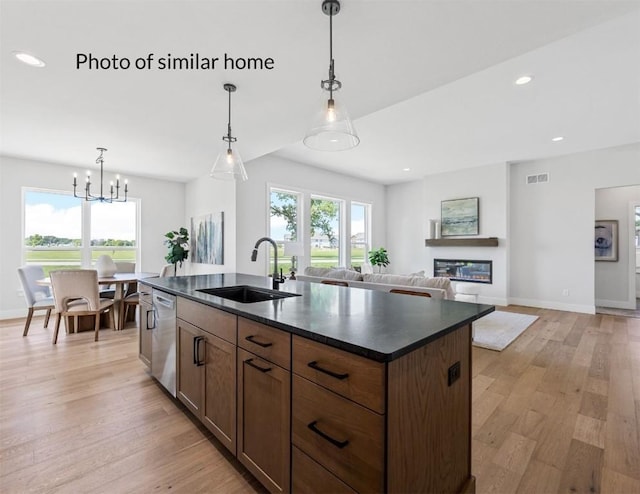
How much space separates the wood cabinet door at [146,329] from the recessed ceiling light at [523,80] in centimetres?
402

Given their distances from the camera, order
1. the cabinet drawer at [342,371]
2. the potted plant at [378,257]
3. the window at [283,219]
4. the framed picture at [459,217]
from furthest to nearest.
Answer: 1. the potted plant at [378,257]
2. the framed picture at [459,217]
3. the window at [283,219]
4. the cabinet drawer at [342,371]

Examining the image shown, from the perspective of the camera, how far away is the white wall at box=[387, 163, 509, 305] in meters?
6.10

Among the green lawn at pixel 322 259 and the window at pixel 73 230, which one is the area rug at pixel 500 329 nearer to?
the green lawn at pixel 322 259

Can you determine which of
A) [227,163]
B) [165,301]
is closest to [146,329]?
[165,301]

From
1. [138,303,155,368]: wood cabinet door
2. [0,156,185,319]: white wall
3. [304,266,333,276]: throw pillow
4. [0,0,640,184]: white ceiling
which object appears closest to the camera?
[0,0,640,184]: white ceiling

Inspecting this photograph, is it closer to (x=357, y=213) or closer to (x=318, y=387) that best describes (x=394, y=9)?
(x=318, y=387)

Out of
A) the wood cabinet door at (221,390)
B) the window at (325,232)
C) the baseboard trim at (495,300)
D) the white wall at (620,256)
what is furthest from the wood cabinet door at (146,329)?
the white wall at (620,256)

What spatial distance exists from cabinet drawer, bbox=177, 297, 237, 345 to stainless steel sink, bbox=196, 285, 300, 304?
0.69 feet

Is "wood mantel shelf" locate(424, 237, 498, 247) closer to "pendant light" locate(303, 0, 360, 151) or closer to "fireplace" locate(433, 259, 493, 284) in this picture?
"fireplace" locate(433, 259, 493, 284)

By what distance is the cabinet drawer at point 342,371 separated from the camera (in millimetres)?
931

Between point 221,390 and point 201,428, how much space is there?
1.92 ft

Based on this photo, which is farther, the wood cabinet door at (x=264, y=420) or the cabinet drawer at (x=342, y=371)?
the wood cabinet door at (x=264, y=420)

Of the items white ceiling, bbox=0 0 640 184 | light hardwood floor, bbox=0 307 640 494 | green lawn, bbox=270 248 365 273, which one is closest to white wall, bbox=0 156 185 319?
white ceiling, bbox=0 0 640 184

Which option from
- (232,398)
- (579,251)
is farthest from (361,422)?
(579,251)
